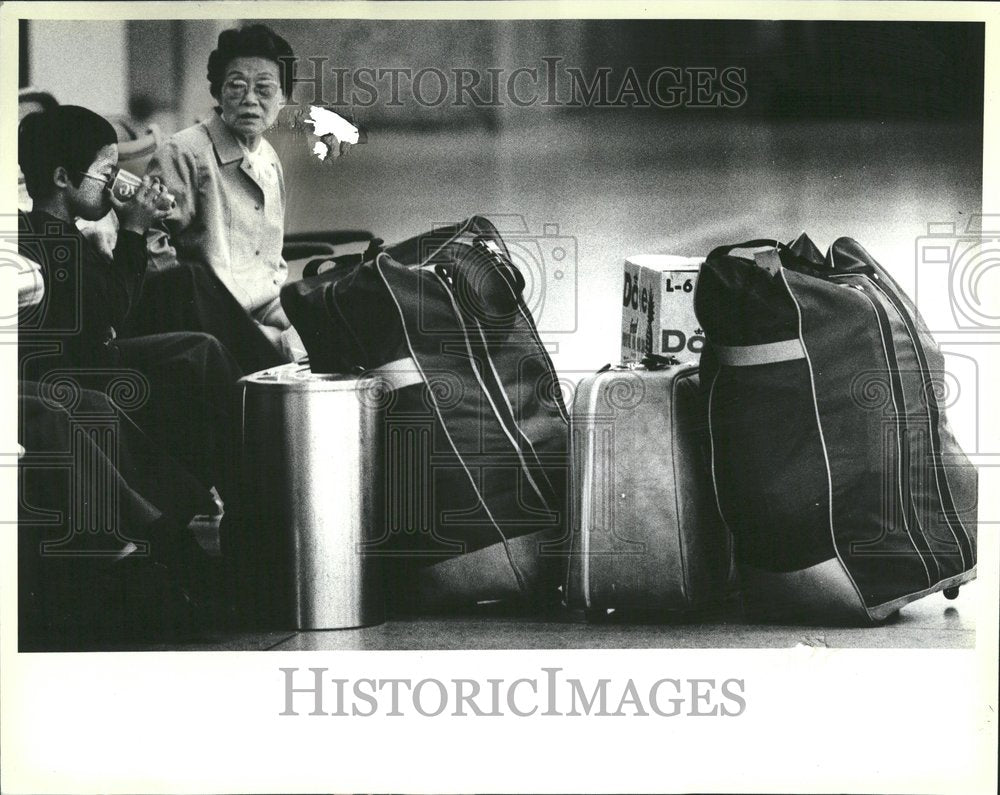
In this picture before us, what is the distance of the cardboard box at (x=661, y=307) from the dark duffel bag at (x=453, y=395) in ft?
0.93

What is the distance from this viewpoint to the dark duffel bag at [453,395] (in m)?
3.84

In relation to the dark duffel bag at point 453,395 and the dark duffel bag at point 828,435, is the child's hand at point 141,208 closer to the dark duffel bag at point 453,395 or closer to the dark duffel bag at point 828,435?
the dark duffel bag at point 453,395

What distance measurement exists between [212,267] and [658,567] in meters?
1.53

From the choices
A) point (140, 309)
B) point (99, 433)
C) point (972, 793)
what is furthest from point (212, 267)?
point (972, 793)

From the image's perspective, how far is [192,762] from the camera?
381 cm

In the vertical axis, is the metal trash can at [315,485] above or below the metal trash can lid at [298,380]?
below

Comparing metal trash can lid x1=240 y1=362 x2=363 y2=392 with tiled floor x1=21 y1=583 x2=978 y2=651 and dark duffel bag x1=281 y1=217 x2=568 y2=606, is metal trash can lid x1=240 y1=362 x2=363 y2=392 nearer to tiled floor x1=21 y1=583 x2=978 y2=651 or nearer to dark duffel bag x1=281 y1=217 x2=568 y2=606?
dark duffel bag x1=281 y1=217 x2=568 y2=606

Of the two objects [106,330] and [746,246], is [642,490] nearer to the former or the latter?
[746,246]

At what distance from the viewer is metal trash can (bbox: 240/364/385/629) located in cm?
381

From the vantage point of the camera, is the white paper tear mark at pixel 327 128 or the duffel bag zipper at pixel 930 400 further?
the duffel bag zipper at pixel 930 400

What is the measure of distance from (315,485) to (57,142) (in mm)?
1203

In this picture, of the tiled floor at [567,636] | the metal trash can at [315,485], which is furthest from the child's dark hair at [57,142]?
the tiled floor at [567,636]

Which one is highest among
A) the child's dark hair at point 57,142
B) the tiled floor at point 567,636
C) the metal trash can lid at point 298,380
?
the child's dark hair at point 57,142

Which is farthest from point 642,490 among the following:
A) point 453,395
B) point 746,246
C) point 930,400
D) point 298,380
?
point 298,380
